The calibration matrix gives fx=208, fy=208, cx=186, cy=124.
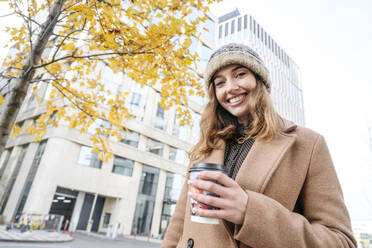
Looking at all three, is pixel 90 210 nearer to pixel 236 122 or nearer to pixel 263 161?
pixel 236 122

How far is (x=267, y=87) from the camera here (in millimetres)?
1704

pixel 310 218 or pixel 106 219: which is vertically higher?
pixel 310 218

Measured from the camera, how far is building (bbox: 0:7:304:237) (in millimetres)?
17312

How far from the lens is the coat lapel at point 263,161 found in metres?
1.13

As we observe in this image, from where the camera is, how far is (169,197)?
2281cm

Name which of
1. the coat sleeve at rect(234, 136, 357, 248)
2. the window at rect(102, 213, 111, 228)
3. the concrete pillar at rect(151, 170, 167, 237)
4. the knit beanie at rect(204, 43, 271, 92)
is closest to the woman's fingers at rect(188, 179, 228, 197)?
the coat sleeve at rect(234, 136, 357, 248)

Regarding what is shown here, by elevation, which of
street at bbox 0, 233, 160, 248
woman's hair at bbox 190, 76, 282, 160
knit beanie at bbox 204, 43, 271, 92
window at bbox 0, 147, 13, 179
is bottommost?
street at bbox 0, 233, 160, 248

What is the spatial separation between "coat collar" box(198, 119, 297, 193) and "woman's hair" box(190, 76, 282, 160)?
56mm

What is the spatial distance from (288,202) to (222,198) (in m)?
0.55

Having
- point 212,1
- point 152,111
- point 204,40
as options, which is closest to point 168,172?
point 152,111

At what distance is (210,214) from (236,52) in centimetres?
119

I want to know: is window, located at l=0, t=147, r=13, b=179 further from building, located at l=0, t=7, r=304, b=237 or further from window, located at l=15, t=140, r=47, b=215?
window, located at l=15, t=140, r=47, b=215

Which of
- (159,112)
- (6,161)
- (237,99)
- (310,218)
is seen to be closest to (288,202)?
(310,218)

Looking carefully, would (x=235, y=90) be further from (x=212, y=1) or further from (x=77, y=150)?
(x=77, y=150)
